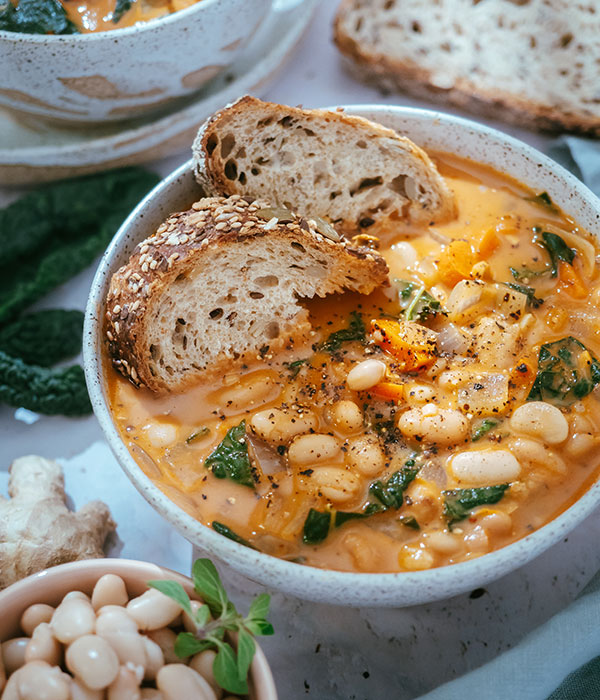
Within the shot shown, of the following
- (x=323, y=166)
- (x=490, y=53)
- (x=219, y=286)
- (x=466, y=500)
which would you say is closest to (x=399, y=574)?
(x=466, y=500)

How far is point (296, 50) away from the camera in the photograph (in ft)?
10.3

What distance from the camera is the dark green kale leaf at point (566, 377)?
1.84 metres

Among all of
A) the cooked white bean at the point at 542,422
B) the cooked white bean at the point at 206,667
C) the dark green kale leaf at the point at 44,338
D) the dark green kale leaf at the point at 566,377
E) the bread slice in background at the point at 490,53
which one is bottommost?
the dark green kale leaf at the point at 44,338

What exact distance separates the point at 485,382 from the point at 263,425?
548mm

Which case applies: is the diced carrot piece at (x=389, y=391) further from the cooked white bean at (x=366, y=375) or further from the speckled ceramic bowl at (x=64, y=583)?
the speckled ceramic bowl at (x=64, y=583)

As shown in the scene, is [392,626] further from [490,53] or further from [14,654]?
[490,53]

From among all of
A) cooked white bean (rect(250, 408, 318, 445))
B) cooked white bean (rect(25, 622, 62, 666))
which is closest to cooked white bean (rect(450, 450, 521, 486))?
cooked white bean (rect(250, 408, 318, 445))

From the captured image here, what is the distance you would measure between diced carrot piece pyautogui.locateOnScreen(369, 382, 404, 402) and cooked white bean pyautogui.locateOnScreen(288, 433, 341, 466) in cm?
18

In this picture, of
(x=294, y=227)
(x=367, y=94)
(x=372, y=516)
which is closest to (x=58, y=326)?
(x=294, y=227)

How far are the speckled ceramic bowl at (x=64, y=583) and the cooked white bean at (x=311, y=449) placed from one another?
1.18ft

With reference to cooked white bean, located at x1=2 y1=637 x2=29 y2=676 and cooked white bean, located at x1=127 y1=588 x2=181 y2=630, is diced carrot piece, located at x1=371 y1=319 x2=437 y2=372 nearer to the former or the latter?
cooked white bean, located at x1=127 y1=588 x2=181 y2=630

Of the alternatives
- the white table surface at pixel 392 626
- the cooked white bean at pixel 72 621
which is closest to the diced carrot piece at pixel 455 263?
the white table surface at pixel 392 626

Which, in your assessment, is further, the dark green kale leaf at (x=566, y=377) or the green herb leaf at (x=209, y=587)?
the dark green kale leaf at (x=566, y=377)

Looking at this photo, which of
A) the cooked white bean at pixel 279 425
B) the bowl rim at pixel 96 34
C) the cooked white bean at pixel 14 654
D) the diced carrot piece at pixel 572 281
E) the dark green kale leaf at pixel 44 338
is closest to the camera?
the cooked white bean at pixel 14 654
